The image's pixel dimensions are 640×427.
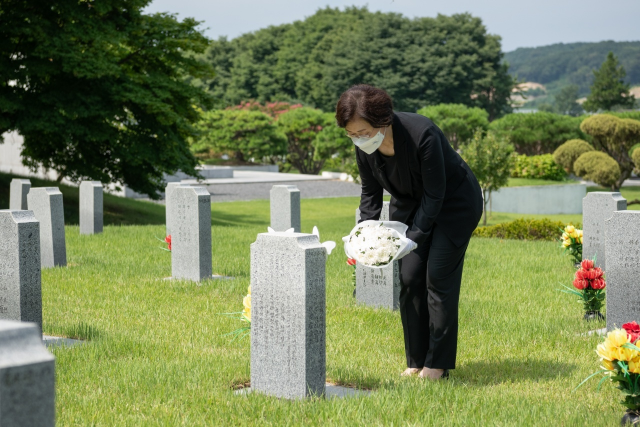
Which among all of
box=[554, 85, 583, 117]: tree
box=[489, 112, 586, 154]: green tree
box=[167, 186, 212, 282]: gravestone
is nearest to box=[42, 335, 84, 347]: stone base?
box=[167, 186, 212, 282]: gravestone

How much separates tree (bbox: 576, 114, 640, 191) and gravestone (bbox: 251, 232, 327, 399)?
93.9 feet

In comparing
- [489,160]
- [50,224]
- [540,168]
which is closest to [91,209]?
[50,224]

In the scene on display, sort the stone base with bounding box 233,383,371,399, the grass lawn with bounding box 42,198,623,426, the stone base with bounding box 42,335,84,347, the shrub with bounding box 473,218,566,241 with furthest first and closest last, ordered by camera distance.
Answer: the shrub with bounding box 473,218,566,241, the stone base with bounding box 42,335,84,347, the stone base with bounding box 233,383,371,399, the grass lawn with bounding box 42,198,623,426

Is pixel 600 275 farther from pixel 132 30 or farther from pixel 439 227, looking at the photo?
pixel 132 30

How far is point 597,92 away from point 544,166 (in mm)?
35789

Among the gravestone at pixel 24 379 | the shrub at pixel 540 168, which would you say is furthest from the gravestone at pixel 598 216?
the shrub at pixel 540 168

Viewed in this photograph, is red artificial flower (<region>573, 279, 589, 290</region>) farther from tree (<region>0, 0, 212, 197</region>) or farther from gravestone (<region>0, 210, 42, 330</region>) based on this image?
tree (<region>0, 0, 212, 197</region>)

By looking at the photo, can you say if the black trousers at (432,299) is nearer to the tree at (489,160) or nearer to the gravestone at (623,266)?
the gravestone at (623,266)

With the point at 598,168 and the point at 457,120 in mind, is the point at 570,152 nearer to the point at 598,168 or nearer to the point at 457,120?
the point at 598,168

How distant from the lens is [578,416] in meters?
4.03

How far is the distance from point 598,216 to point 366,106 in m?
6.64

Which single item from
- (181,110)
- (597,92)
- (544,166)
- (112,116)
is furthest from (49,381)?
(597,92)

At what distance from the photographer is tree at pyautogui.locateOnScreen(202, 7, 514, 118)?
2115 inches

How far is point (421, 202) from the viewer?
4707 mm
